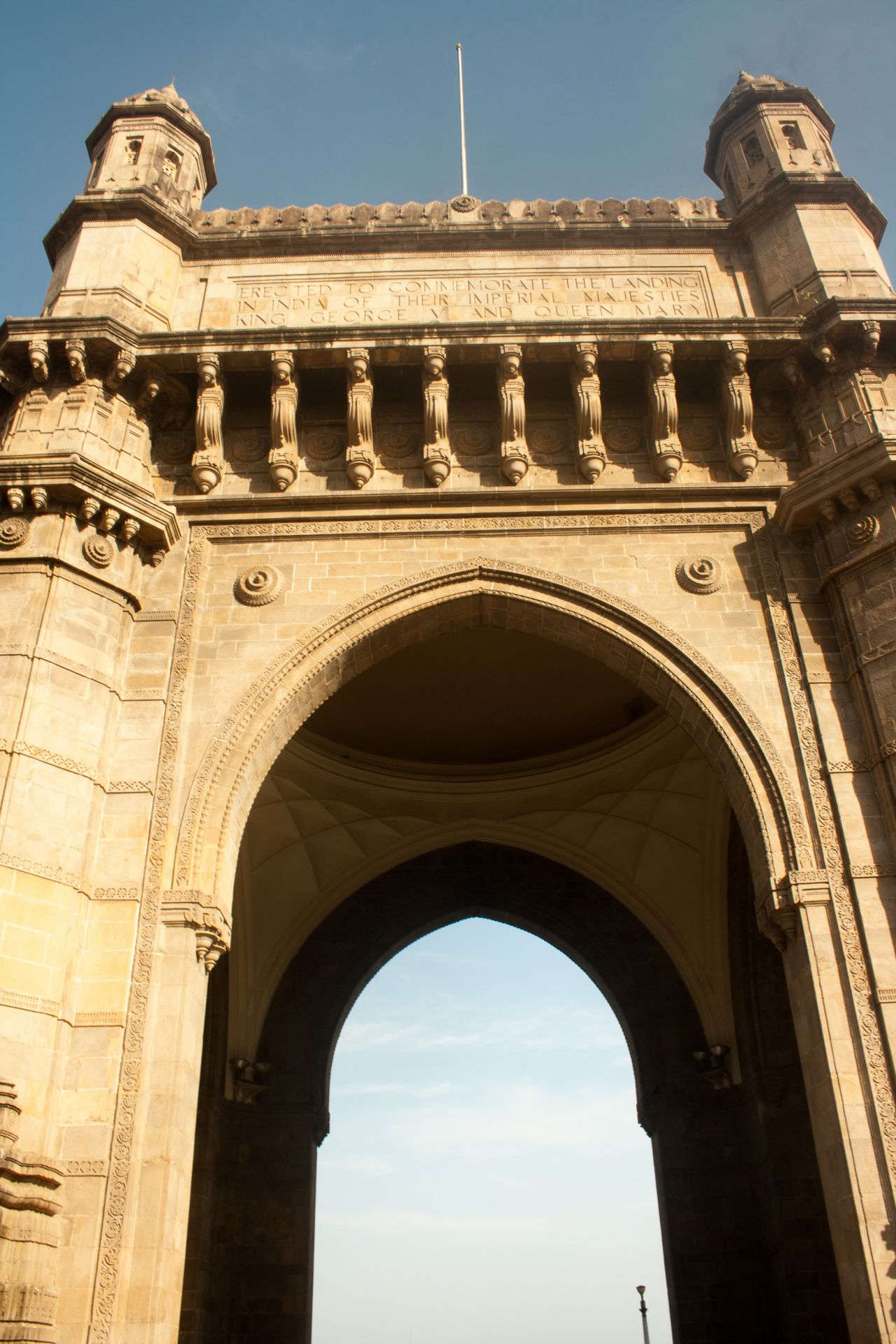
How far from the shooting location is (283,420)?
10.1 m

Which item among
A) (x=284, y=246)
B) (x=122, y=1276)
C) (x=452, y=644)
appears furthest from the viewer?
(x=452, y=644)

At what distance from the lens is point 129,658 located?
30.0 feet

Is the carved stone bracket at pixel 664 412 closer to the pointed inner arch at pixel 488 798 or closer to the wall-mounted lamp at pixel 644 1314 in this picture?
the pointed inner arch at pixel 488 798

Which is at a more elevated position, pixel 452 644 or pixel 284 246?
pixel 284 246

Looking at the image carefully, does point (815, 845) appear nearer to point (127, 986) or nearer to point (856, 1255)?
point (856, 1255)

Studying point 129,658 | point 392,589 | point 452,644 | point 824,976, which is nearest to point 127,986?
point 129,658

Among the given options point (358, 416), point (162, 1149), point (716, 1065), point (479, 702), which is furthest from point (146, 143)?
point (716, 1065)

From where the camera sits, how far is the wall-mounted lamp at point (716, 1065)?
1375 cm

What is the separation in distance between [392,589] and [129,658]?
2255 mm

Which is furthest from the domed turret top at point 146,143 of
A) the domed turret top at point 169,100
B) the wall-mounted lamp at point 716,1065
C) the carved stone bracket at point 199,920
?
the wall-mounted lamp at point 716,1065

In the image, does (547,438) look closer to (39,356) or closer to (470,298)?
(470,298)

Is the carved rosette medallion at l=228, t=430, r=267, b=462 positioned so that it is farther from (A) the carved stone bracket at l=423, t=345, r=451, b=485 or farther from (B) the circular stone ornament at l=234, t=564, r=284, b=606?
(A) the carved stone bracket at l=423, t=345, r=451, b=485

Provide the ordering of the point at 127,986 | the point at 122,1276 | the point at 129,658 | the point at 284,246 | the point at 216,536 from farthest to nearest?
the point at 284,246, the point at 216,536, the point at 129,658, the point at 127,986, the point at 122,1276

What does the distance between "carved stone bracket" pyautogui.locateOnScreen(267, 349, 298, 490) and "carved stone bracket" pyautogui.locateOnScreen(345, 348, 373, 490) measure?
0.50 meters
